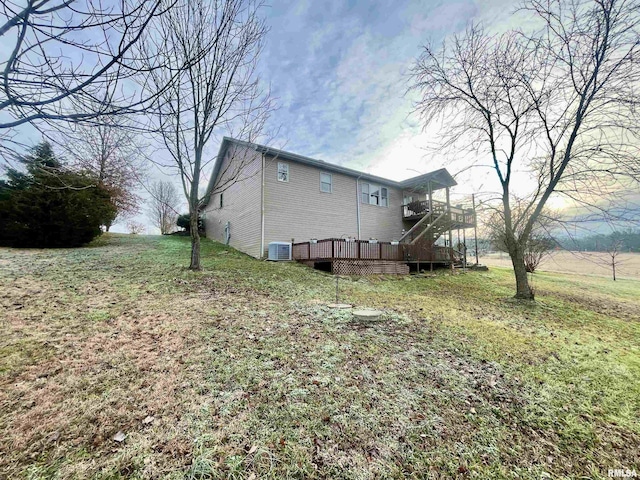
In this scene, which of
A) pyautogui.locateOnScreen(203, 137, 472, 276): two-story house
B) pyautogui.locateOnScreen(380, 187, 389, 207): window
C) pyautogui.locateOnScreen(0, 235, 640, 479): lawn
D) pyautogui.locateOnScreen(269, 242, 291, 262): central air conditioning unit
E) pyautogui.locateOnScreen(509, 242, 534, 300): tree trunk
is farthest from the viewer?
pyautogui.locateOnScreen(380, 187, 389, 207): window

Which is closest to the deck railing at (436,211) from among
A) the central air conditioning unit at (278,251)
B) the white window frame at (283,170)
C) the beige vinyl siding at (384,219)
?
the beige vinyl siding at (384,219)

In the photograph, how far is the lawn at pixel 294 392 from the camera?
2.04m

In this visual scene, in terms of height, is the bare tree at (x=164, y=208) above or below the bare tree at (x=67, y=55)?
above

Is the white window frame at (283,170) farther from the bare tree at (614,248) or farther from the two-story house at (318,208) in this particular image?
the bare tree at (614,248)

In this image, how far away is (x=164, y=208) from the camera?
106 ft

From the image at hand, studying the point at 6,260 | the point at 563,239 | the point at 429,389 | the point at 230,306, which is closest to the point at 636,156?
the point at 563,239

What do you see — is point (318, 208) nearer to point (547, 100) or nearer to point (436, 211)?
point (436, 211)

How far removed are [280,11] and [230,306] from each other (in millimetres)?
8175

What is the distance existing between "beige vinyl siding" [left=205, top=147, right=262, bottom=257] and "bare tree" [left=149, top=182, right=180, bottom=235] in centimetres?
1763

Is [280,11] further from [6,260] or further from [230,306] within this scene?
[6,260]

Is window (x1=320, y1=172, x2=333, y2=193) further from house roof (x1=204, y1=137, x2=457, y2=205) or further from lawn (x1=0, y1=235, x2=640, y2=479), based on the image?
lawn (x1=0, y1=235, x2=640, y2=479)

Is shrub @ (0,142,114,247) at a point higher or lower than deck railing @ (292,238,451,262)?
higher

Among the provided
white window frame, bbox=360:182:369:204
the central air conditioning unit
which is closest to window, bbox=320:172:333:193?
white window frame, bbox=360:182:369:204

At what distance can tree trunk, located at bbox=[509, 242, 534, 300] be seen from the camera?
848 cm
